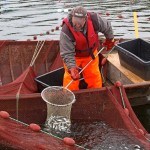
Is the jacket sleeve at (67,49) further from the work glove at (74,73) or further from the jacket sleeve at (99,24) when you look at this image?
the jacket sleeve at (99,24)

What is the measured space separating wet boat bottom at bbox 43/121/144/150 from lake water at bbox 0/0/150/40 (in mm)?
8359

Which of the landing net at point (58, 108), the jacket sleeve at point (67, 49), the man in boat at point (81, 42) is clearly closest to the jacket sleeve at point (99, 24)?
the man in boat at point (81, 42)

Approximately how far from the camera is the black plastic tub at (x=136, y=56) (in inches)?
298

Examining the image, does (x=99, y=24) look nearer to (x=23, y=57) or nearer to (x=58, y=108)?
(x=58, y=108)

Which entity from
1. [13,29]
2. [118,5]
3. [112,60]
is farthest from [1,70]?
[118,5]

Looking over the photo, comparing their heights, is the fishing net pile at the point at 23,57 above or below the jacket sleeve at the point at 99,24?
below

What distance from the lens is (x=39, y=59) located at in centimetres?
973

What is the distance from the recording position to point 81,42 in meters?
6.73

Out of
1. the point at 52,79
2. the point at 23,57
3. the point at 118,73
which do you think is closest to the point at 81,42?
the point at 52,79

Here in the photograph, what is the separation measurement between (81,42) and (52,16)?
39.7ft

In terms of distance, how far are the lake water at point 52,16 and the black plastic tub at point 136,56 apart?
5309 mm

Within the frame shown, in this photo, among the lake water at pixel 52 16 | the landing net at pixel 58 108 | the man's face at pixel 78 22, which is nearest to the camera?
the landing net at pixel 58 108

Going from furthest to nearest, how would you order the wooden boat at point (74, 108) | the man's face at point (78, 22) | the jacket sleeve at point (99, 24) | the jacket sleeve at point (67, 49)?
the jacket sleeve at point (99, 24) < the jacket sleeve at point (67, 49) < the man's face at point (78, 22) < the wooden boat at point (74, 108)

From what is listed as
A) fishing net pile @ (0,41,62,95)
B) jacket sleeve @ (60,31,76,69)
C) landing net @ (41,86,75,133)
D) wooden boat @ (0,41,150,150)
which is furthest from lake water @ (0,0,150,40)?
landing net @ (41,86,75,133)
